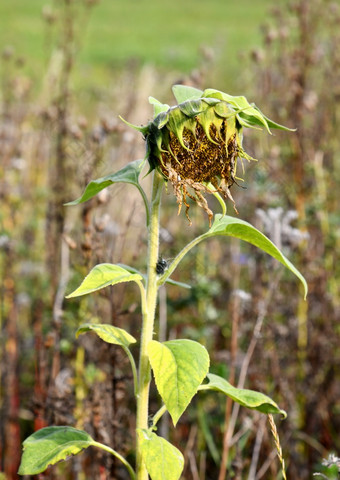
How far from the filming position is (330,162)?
3428 millimetres

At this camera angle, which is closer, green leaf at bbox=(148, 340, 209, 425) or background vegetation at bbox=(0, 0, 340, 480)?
green leaf at bbox=(148, 340, 209, 425)

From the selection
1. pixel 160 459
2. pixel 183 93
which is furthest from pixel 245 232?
pixel 160 459

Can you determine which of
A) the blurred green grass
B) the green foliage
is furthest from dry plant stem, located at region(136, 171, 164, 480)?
the blurred green grass

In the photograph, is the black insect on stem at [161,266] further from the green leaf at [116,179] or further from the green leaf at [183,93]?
the green leaf at [183,93]

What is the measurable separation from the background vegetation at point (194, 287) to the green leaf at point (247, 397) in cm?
41

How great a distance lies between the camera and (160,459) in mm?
881

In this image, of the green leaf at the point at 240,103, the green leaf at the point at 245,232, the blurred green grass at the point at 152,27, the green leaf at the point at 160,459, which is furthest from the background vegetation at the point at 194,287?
the blurred green grass at the point at 152,27

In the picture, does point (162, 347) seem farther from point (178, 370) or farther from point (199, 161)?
point (199, 161)

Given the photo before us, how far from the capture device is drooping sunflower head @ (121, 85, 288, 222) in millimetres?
832

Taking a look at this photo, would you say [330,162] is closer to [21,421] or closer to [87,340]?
[87,340]

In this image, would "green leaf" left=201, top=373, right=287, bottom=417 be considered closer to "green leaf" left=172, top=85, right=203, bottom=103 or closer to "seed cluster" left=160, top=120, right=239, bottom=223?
"seed cluster" left=160, top=120, right=239, bottom=223

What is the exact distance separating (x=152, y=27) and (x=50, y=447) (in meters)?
22.8

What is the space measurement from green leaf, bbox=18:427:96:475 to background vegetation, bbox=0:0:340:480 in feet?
1.33

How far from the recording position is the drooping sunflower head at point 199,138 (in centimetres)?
83
